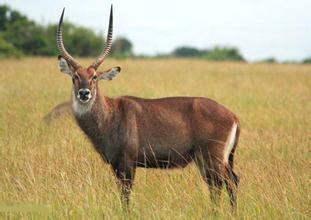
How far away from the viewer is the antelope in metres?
6.49

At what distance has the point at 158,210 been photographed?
570cm

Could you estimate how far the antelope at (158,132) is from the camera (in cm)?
649

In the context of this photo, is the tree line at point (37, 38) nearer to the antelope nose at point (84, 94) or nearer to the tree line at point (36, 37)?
the tree line at point (36, 37)

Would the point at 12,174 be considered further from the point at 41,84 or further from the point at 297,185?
the point at 41,84

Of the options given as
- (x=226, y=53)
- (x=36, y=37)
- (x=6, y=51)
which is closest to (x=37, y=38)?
(x=36, y=37)

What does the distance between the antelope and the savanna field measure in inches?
7.7

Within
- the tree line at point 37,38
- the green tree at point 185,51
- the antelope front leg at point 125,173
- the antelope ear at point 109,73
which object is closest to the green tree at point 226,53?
Result: the tree line at point 37,38

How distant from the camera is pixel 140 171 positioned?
24.0ft

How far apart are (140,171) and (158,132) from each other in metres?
0.79

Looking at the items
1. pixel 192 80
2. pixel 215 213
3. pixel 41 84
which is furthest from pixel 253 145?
pixel 192 80

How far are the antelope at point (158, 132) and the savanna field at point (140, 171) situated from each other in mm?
196

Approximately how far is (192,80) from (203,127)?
38.3ft

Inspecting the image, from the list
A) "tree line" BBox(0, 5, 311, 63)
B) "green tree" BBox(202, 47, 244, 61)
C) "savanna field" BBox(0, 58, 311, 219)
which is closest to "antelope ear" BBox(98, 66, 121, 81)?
"savanna field" BBox(0, 58, 311, 219)

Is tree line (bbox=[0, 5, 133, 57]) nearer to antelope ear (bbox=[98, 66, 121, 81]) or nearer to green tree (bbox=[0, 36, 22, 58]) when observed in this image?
green tree (bbox=[0, 36, 22, 58])
